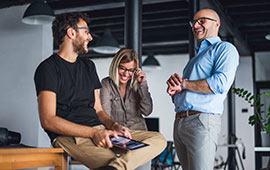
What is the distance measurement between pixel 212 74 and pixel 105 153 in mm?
1077

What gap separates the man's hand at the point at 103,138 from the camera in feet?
5.66

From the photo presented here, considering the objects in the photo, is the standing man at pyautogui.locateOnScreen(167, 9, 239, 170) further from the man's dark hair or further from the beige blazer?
the man's dark hair

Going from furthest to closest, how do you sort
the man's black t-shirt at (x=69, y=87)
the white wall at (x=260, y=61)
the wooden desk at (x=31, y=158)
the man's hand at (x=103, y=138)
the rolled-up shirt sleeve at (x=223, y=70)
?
1. the white wall at (x=260, y=61)
2. the rolled-up shirt sleeve at (x=223, y=70)
3. the man's black t-shirt at (x=69, y=87)
4. the man's hand at (x=103, y=138)
5. the wooden desk at (x=31, y=158)

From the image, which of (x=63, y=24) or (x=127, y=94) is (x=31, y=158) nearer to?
(x=63, y=24)

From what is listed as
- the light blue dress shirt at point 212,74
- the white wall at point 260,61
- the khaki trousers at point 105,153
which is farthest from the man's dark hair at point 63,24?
the white wall at point 260,61

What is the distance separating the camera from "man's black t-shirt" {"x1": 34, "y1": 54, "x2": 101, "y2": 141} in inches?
72.0

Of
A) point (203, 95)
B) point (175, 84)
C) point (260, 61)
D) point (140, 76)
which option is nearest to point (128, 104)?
point (140, 76)

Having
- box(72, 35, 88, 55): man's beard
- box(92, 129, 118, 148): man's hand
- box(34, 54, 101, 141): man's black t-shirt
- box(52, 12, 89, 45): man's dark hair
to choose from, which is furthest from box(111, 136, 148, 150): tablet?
box(52, 12, 89, 45): man's dark hair

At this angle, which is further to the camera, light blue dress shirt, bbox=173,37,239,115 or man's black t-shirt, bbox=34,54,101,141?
light blue dress shirt, bbox=173,37,239,115

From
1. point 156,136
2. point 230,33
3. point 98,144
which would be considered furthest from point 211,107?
point 230,33

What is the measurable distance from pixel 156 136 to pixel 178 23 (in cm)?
597

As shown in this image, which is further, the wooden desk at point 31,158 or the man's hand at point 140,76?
the man's hand at point 140,76

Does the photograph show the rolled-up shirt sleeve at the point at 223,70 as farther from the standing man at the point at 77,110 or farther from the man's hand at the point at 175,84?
Answer: the standing man at the point at 77,110

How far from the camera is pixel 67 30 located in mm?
2025
